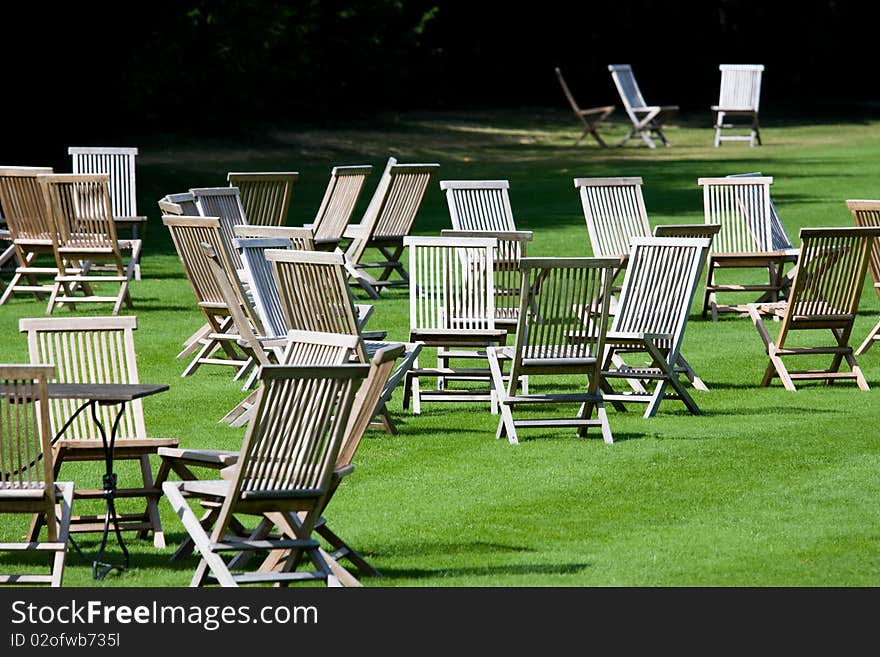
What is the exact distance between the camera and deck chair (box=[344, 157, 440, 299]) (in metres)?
17.5

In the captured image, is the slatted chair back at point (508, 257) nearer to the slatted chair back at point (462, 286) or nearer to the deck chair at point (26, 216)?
the slatted chair back at point (462, 286)

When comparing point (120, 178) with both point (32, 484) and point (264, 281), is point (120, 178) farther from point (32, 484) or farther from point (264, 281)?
point (32, 484)

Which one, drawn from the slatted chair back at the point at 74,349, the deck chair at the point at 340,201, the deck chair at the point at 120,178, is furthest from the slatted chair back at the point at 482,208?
the slatted chair back at the point at 74,349

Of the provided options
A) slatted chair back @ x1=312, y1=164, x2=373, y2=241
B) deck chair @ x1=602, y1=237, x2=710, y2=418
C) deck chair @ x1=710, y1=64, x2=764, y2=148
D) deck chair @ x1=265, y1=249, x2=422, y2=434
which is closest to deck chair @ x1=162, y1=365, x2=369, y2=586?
deck chair @ x1=265, y1=249, x2=422, y2=434

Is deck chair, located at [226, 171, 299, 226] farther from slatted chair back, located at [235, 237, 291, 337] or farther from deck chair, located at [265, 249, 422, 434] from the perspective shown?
deck chair, located at [265, 249, 422, 434]

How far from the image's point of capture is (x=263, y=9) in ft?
116

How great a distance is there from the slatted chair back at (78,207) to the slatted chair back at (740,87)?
22.6 m

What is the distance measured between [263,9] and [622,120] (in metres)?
12.7

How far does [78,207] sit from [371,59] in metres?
25.8

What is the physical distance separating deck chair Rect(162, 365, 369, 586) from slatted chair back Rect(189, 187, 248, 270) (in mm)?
7886

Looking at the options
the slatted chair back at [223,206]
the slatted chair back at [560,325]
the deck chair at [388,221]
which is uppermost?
the slatted chair back at [560,325]

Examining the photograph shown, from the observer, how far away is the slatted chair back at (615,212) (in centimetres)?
1627

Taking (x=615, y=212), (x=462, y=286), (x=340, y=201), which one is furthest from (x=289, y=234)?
(x=340, y=201)

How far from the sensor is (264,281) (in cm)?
1145
